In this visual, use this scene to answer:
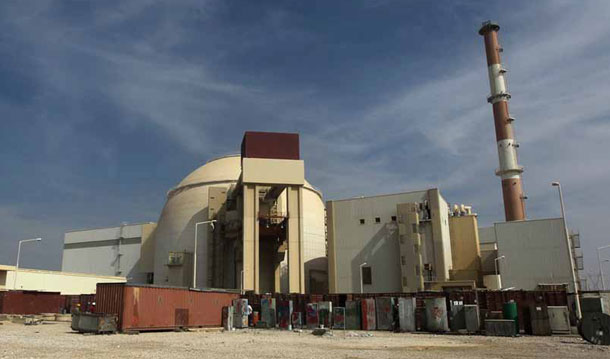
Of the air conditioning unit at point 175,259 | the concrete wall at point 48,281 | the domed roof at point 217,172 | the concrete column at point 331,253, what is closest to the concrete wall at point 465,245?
the concrete column at point 331,253

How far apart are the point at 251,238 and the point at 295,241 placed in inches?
210

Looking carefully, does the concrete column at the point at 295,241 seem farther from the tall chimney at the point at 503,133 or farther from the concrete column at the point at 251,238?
the tall chimney at the point at 503,133

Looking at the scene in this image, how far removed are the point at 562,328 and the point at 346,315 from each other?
49.9ft

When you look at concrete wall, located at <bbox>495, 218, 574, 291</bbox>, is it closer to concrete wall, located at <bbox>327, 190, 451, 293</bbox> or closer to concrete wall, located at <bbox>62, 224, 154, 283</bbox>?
concrete wall, located at <bbox>327, 190, 451, 293</bbox>

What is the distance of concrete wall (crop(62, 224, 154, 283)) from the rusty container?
51.4 m

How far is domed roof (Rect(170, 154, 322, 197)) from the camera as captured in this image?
80562 mm

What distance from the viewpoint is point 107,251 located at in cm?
9544

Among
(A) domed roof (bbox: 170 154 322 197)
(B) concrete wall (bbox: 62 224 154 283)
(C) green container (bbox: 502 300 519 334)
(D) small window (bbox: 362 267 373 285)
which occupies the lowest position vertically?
(C) green container (bbox: 502 300 519 334)

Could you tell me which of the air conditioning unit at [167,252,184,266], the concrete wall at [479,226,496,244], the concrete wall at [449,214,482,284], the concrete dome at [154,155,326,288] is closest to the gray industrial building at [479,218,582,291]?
the concrete wall at [449,214,482,284]

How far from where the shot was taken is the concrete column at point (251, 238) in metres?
60.6

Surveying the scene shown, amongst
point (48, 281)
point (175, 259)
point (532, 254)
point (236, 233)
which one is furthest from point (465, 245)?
point (48, 281)

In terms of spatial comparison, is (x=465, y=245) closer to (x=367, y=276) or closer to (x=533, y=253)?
(x=533, y=253)

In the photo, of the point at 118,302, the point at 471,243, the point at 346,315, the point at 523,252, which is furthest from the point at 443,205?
the point at 118,302

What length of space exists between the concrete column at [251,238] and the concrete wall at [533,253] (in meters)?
29.7
